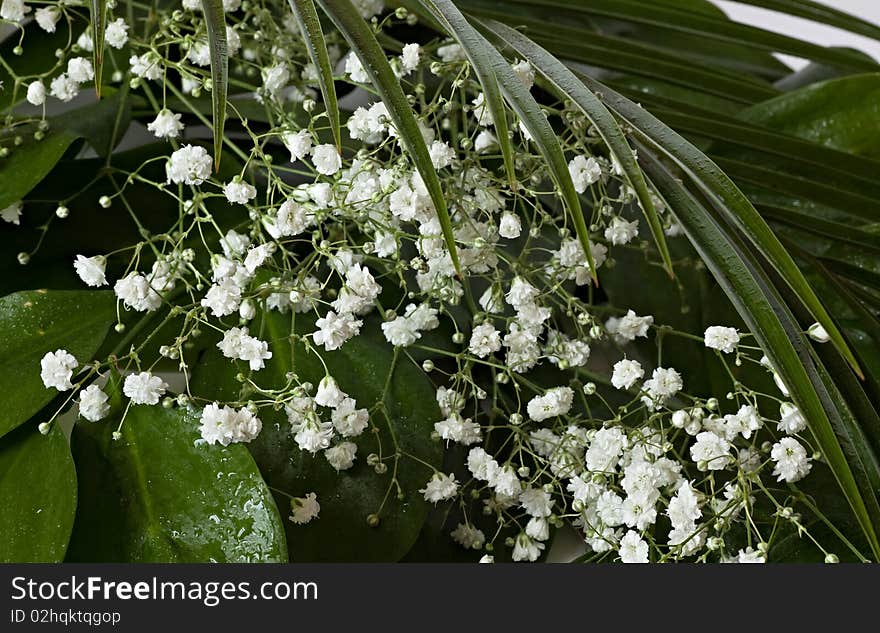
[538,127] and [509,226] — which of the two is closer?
[538,127]

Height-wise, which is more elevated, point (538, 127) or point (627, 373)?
point (538, 127)

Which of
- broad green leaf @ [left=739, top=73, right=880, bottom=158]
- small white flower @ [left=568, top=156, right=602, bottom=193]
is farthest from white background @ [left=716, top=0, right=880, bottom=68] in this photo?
small white flower @ [left=568, top=156, right=602, bottom=193]

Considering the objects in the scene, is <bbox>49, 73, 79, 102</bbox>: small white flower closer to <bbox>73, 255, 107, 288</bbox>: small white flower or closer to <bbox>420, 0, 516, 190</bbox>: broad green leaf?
<bbox>73, 255, 107, 288</bbox>: small white flower

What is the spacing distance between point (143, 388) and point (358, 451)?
0.30 ft

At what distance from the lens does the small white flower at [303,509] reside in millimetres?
349

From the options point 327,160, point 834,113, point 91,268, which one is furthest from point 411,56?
point 834,113

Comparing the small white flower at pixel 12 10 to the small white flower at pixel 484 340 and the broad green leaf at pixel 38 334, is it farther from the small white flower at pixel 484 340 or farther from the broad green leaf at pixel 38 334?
the small white flower at pixel 484 340

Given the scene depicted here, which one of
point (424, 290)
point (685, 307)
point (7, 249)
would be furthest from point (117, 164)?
point (685, 307)

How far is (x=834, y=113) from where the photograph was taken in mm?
524

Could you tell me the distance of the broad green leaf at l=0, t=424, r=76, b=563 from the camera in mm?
321

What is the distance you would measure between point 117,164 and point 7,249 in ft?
0.22

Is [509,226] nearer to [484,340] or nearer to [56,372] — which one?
[484,340]

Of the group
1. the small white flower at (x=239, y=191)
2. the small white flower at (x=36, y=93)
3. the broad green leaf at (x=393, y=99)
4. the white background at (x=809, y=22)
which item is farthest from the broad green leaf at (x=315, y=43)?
the white background at (x=809, y=22)

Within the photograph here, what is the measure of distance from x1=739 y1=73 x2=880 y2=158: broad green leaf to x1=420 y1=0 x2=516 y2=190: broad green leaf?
1.04ft
